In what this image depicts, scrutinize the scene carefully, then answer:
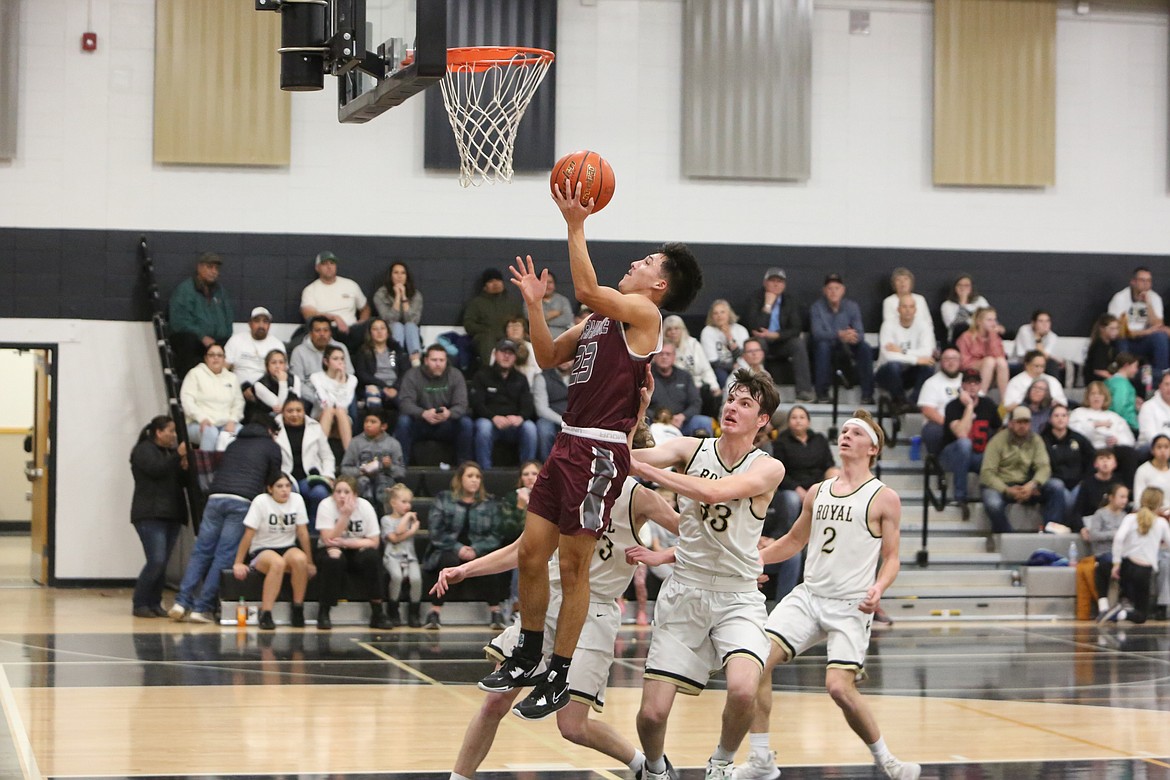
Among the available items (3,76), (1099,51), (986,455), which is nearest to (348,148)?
(3,76)

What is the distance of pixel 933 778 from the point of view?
22.1 ft

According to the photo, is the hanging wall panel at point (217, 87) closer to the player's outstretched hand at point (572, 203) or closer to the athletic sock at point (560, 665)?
the player's outstretched hand at point (572, 203)

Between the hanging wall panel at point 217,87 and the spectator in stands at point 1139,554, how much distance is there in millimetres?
8671

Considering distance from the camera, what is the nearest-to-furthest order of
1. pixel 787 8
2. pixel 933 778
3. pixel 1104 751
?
pixel 933 778
pixel 1104 751
pixel 787 8

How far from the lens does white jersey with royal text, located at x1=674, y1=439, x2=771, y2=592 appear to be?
6145 mm

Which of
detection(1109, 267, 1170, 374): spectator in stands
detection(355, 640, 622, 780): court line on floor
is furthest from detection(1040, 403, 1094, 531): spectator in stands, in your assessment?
detection(355, 640, 622, 780): court line on floor

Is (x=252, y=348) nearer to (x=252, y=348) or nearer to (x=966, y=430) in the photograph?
(x=252, y=348)

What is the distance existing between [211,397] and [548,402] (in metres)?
3.00

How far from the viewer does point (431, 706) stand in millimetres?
8328

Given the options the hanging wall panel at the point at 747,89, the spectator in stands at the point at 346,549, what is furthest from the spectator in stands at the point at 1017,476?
the spectator in stands at the point at 346,549

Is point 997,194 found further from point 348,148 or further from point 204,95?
point 204,95

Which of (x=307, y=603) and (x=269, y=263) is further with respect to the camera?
(x=269, y=263)

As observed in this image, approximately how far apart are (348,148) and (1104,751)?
1002 centimetres

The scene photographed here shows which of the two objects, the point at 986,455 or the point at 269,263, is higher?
the point at 269,263
